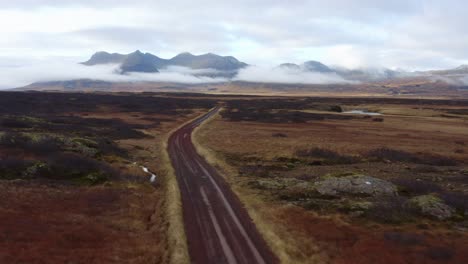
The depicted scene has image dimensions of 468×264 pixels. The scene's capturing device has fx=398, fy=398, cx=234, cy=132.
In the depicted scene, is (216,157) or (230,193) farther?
(216,157)

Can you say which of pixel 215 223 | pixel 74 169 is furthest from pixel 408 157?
pixel 74 169

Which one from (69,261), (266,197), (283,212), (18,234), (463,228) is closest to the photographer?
(69,261)

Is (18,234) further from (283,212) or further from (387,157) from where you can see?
(387,157)

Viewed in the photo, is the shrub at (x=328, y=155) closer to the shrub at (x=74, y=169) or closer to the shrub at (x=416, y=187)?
the shrub at (x=416, y=187)

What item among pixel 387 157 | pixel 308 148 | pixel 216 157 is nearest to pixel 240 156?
pixel 216 157

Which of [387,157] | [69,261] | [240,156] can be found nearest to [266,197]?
[69,261]

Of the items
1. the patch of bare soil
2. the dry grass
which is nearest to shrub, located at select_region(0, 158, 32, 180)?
the patch of bare soil

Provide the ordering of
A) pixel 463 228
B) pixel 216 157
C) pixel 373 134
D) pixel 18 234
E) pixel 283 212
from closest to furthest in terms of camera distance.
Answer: pixel 18 234 → pixel 463 228 → pixel 283 212 → pixel 216 157 → pixel 373 134
